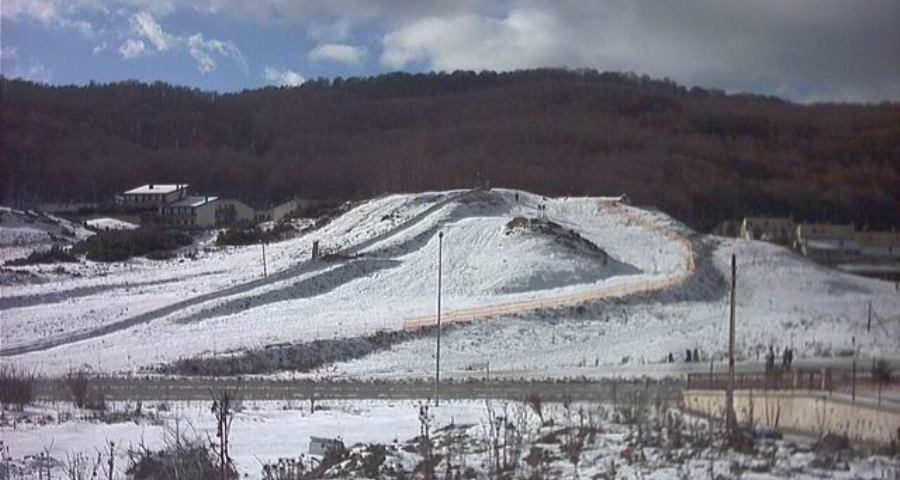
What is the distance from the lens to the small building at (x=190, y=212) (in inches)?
3351

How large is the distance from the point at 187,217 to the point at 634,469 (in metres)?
80.0

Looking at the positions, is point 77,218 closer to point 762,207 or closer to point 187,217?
point 187,217

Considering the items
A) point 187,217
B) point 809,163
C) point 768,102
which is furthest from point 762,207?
point 187,217

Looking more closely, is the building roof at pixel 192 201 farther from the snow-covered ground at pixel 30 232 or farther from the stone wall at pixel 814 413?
the stone wall at pixel 814 413

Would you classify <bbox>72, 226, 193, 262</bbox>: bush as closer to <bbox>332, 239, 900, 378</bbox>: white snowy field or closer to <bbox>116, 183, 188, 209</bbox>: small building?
<bbox>116, 183, 188, 209</bbox>: small building

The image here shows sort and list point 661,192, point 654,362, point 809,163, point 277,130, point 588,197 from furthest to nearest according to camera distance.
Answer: point 277,130 < point 588,197 < point 661,192 < point 809,163 < point 654,362

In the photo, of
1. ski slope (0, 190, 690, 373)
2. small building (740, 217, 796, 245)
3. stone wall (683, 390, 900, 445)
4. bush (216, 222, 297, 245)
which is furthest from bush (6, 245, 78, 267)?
stone wall (683, 390, 900, 445)

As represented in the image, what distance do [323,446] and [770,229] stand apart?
20.2 meters

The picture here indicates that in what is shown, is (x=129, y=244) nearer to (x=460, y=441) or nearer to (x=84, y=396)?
(x=84, y=396)

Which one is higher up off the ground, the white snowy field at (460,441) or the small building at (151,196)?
the small building at (151,196)

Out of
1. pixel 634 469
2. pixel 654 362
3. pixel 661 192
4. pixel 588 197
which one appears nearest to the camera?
pixel 634 469

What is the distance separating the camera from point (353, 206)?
2712 inches

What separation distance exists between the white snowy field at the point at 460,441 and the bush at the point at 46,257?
39.4m

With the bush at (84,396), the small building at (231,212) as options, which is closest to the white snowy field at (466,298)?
the bush at (84,396)
